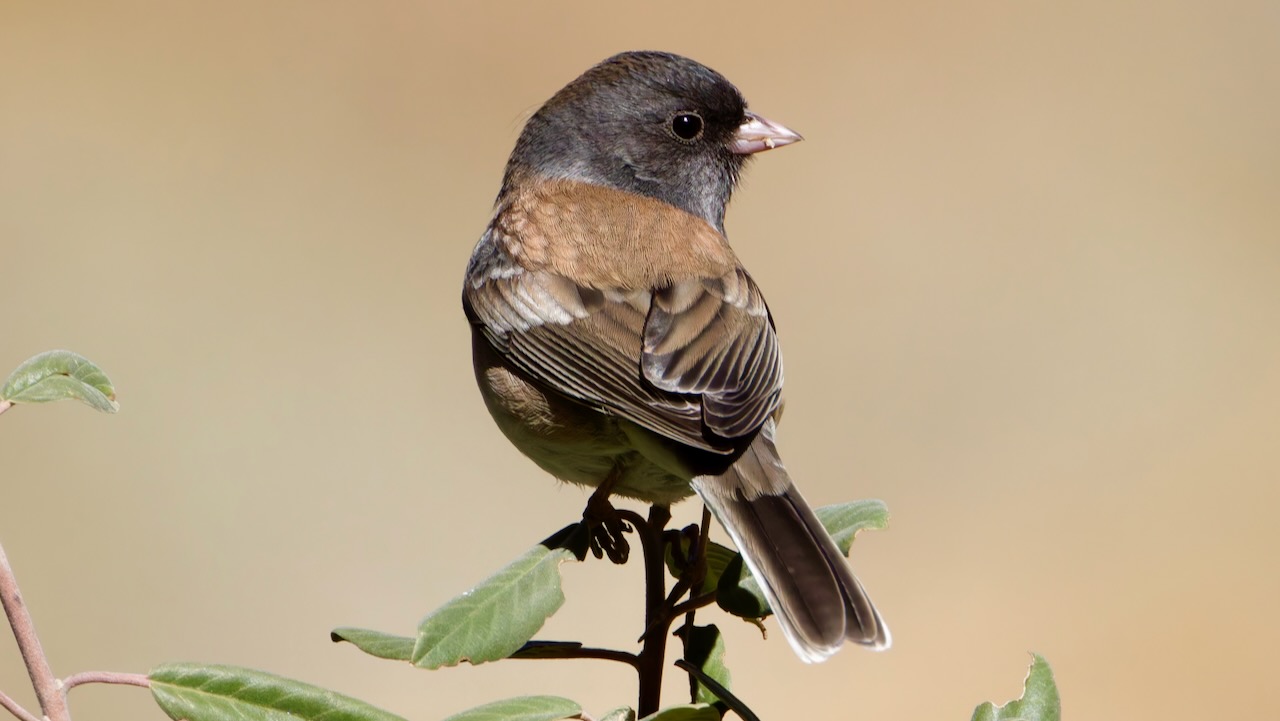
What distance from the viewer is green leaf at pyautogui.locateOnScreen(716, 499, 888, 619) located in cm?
187

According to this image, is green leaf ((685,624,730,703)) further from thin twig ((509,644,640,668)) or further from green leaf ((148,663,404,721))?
green leaf ((148,663,404,721))

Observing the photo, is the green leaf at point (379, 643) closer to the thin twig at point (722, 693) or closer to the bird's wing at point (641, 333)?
the thin twig at point (722, 693)

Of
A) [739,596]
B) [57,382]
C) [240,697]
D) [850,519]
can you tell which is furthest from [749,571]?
[57,382]

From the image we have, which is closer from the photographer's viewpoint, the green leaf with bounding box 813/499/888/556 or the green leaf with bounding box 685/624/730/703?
the green leaf with bounding box 685/624/730/703

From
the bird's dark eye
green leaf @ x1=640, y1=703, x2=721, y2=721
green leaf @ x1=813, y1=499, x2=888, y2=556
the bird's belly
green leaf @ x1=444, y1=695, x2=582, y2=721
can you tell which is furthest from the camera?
the bird's dark eye

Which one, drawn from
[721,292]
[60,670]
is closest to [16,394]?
[721,292]

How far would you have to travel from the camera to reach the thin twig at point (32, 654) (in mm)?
1289

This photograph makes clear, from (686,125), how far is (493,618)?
68.0 inches

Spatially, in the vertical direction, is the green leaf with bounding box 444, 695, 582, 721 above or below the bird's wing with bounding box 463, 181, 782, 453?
below

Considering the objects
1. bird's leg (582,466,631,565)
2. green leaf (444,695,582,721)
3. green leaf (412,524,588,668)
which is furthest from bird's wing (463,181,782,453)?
green leaf (444,695,582,721)

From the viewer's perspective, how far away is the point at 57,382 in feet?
5.90

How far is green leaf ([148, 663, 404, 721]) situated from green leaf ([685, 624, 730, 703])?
0.48m

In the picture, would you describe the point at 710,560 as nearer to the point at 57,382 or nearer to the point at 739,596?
the point at 739,596

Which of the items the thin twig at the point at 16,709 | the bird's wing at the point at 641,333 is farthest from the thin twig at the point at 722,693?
the thin twig at the point at 16,709
